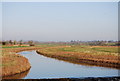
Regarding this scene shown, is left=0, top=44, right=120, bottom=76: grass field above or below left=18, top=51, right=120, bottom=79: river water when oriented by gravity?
above

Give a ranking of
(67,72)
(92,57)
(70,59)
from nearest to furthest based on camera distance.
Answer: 1. (67,72)
2. (92,57)
3. (70,59)

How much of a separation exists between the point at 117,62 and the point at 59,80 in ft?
37.6

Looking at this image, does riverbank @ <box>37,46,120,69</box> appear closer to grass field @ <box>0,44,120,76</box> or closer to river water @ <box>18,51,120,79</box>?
grass field @ <box>0,44,120,76</box>

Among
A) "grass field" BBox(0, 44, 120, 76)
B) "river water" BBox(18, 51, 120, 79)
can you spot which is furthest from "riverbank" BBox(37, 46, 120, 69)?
"river water" BBox(18, 51, 120, 79)

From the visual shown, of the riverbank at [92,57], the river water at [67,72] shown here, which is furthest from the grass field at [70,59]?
the river water at [67,72]

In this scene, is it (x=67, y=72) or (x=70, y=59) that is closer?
(x=67, y=72)

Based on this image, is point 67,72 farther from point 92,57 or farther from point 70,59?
point 92,57

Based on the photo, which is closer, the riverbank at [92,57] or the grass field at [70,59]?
the grass field at [70,59]

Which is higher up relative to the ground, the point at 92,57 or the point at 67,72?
the point at 92,57

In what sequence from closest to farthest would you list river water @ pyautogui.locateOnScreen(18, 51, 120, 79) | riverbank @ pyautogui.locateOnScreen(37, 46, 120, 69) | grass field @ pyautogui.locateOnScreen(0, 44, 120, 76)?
river water @ pyautogui.locateOnScreen(18, 51, 120, 79) < grass field @ pyautogui.locateOnScreen(0, 44, 120, 76) < riverbank @ pyautogui.locateOnScreen(37, 46, 120, 69)

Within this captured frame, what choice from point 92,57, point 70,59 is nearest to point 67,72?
point 70,59

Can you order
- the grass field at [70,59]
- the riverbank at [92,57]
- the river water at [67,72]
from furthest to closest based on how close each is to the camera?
the riverbank at [92,57] → the grass field at [70,59] → the river water at [67,72]

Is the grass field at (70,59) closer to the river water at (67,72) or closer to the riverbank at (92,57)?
the riverbank at (92,57)

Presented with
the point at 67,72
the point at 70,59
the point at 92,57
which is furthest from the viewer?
the point at 70,59
